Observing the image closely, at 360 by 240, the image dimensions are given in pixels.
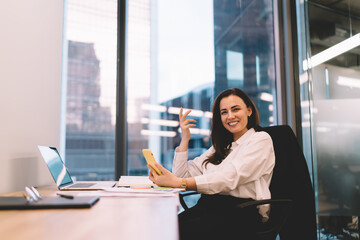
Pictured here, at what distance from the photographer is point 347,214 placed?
231 centimetres

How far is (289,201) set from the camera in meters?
1.38

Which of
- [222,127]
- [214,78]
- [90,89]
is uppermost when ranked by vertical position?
[214,78]

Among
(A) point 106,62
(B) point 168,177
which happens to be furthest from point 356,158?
(A) point 106,62

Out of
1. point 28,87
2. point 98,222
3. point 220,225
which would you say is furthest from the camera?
point 28,87

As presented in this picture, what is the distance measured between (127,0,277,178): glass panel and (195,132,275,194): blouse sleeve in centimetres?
117

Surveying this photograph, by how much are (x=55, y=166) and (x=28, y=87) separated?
46 cm

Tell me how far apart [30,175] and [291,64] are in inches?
94.4

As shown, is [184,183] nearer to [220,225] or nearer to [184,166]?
[220,225]

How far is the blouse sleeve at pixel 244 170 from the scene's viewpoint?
145cm

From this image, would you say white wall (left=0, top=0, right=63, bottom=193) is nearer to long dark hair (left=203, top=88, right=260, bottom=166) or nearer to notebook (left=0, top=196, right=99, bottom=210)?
notebook (left=0, top=196, right=99, bottom=210)

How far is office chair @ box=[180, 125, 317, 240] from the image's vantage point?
1.40m

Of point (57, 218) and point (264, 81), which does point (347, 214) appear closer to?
point (264, 81)

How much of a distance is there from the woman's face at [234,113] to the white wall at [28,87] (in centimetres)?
110

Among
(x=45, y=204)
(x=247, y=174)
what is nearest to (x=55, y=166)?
(x=45, y=204)
